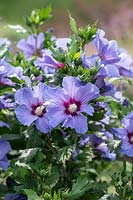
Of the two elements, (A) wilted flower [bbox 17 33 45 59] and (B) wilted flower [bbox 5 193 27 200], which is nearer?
(B) wilted flower [bbox 5 193 27 200]

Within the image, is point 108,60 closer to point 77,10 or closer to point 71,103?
point 71,103

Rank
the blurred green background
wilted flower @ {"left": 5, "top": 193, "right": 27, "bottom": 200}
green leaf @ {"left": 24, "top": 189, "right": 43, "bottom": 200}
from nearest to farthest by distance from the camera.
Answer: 1. green leaf @ {"left": 24, "top": 189, "right": 43, "bottom": 200}
2. wilted flower @ {"left": 5, "top": 193, "right": 27, "bottom": 200}
3. the blurred green background

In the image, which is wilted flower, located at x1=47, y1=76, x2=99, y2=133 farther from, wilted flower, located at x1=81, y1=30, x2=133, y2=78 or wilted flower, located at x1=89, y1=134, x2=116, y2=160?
wilted flower, located at x1=89, y1=134, x2=116, y2=160

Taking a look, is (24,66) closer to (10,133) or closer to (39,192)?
(10,133)

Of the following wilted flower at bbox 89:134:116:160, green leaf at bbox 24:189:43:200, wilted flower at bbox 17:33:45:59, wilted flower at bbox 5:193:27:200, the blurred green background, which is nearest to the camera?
green leaf at bbox 24:189:43:200

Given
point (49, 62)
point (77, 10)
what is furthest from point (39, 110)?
point (77, 10)

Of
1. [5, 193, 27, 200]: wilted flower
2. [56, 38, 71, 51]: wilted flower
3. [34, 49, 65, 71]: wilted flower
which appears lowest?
[5, 193, 27, 200]: wilted flower

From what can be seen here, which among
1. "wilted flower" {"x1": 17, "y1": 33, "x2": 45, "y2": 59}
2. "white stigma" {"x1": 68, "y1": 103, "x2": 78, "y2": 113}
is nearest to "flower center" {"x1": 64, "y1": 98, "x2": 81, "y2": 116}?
"white stigma" {"x1": 68, "y1": 103, "x2": 78, "y2": 113}
